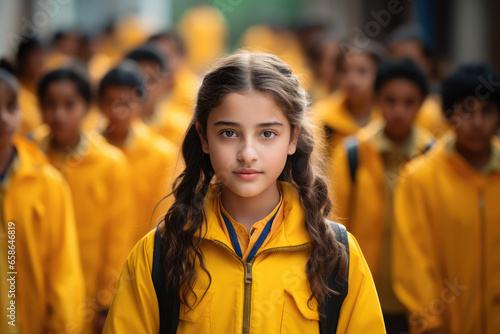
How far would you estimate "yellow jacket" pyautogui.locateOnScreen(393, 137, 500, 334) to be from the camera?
162 inches

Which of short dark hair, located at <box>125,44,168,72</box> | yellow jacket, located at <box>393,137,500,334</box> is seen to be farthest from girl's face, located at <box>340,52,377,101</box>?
yellow jacket, located at <box>393,137,500,334</box>

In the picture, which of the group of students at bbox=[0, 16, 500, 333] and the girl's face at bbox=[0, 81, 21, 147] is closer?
the group of students at bbox=[0, 16, 500, 333]

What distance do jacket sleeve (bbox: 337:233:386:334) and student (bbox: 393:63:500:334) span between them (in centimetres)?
169

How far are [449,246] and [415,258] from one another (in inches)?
8.6

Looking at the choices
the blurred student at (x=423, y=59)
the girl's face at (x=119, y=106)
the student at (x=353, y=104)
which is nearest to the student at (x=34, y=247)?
the girl's face at (x=119, y=106)

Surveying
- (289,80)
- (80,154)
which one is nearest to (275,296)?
(289,80)

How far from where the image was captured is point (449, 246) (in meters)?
4.21

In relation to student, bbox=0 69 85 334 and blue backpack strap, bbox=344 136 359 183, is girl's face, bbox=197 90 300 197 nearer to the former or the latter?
student, bbox=0 69 85 334

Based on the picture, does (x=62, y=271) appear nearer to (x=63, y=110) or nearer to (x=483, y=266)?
(x=63, y=110)

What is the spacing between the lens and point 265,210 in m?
2.67

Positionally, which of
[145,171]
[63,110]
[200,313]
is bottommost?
[200,313]

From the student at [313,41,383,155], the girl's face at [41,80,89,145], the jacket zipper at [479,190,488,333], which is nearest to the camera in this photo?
the jacket zipper at [479,190,488,333]

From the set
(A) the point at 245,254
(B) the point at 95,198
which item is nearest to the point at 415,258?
(A) the point at 245,254

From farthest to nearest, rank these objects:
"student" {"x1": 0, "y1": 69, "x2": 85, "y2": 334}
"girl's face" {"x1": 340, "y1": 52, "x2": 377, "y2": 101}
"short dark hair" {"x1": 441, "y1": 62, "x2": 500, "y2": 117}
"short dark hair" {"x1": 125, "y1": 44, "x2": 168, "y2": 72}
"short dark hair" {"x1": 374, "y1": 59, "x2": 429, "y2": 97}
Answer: "short dark hair" {"x1": 125, "y1": 44, "x2": 168, "y2": 72}, "girl's face" {"x1": 340, "y1": 52, "x2": 377, "y2": 101}, "short dark hair" {"x1": 374, "y1": 59, "x2": 429, "y2": 97}, "short dark hair" {"x1": 441, "y1": 62, "x2": 500, "y2": 117}, "student" {"x1": 0, "y1": 69, "x2": 85, "y2": 334}
